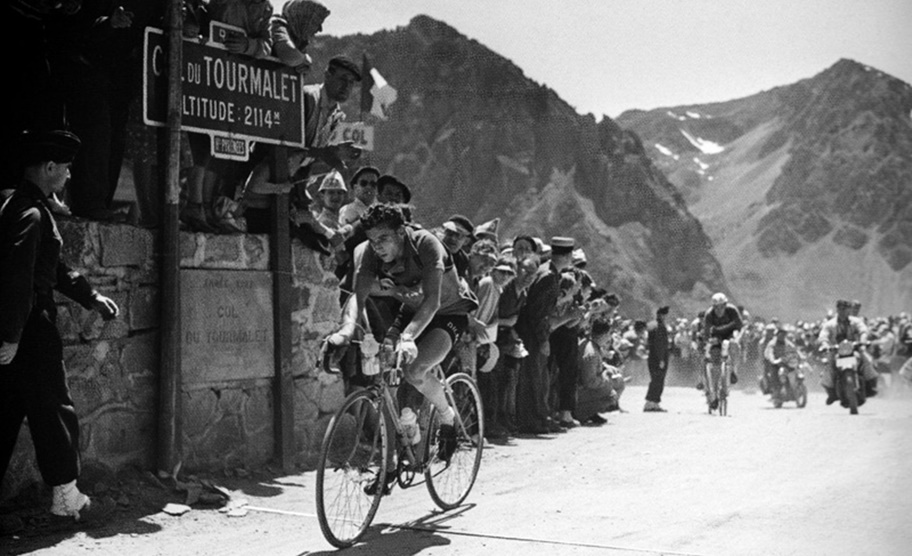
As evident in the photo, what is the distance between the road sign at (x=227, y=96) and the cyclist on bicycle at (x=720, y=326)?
986 centimetres

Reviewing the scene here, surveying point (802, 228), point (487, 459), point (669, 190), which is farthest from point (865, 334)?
point (802, 228)

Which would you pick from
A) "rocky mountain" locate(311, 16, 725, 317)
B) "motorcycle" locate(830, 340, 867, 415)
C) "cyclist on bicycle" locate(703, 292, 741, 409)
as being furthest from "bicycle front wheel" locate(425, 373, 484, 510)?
"rocky mountain" locate(311, 16, 725, 317)

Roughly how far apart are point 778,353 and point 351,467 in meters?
16.4

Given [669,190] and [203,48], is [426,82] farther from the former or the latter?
[203,48]

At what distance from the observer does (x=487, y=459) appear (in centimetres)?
921

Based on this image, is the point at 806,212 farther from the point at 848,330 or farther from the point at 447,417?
the point at 447,417

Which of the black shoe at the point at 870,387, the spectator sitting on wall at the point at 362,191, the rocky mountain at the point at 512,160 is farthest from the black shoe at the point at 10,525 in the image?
the rocky mountain at the point at 512,160

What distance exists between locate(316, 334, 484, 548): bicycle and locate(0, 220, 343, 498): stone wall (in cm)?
216

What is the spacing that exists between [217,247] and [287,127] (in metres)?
1.35

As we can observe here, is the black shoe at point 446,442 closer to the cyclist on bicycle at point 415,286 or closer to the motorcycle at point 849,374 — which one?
the cyclist on bicycle at point 415,286

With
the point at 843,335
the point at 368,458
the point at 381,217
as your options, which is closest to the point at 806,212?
the point at 843,335

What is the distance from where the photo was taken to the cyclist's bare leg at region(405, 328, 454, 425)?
6.05 metres

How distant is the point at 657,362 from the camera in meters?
16.7

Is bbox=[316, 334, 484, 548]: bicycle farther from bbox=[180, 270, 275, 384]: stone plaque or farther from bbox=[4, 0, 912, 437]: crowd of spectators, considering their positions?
bbox=[180, 270, 275, 384]: stone plaque
